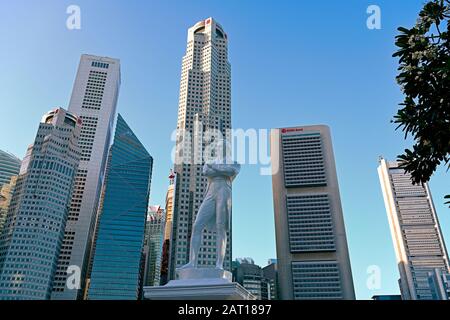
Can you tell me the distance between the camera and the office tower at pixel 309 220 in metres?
90.6

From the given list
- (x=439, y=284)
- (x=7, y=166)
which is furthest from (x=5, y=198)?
(x=439, y=284)

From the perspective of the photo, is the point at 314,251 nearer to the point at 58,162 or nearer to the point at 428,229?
the point at 428,229

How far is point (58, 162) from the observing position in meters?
100

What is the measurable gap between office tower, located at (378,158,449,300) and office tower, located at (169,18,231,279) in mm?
59450

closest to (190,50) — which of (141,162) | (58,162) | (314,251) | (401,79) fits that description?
(141,162)

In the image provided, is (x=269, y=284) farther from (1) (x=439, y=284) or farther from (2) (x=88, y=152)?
(2) (x=88, y=152)

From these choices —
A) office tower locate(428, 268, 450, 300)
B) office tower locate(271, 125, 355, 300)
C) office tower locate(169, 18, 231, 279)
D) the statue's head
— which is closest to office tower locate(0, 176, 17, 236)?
office tower locate(169, 18, 231, 279)

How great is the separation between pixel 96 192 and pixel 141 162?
1805cm

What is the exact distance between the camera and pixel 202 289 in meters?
9.86

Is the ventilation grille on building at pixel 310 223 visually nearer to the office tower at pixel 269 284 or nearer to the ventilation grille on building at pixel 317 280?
the ventilation grille on building at pixel 317 280

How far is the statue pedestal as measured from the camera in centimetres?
976

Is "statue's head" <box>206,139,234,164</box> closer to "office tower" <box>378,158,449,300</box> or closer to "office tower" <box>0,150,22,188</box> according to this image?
"office tower" <box>378,158,449,300</box>

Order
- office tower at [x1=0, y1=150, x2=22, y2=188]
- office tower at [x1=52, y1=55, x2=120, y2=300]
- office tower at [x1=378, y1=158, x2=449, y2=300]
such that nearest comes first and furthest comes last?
office tower at [x1=52, y1=55, x2=120, y2=300] → office tower at [x1=378, y1=158, x2=449, y2=300] → office tower at [x1=0, y1=150, x2=22, y2=188]

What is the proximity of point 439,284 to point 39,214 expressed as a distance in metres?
113
